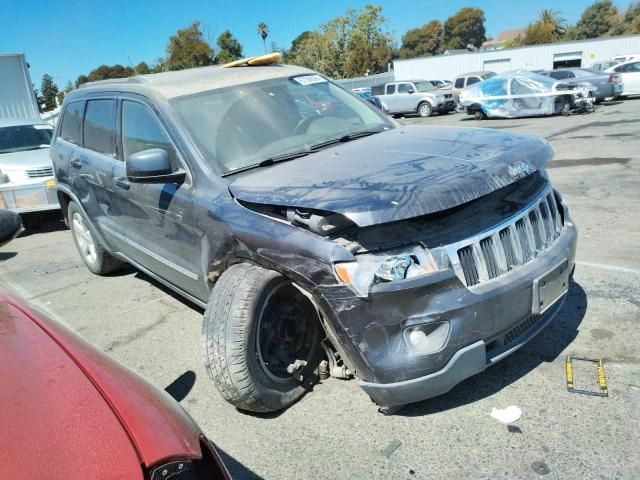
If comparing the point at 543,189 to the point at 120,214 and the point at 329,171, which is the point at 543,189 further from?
the point at 120,214

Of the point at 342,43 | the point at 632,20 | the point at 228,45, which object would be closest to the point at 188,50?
the point at 228,45

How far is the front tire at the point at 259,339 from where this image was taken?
8.67ft

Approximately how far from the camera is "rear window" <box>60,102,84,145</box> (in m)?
5.08

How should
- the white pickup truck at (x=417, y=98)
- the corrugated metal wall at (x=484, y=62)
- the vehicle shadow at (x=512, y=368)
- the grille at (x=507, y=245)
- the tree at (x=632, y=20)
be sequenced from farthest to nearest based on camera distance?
the tree at (x=632, y=20) < the corrugated metal wall at (x=484, y=62) < the white pickup truck at (x=417, y=98) < the vehicle shadow at (x=512, y=368) < the grille at (x=507, y=245)

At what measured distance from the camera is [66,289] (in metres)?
5.43

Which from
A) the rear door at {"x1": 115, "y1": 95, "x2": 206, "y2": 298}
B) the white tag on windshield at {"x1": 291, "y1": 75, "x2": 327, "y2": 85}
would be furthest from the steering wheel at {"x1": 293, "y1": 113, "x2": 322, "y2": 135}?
the rear door at {"x1": 115, "y1": 95, "x2": 206, "y2": 298}

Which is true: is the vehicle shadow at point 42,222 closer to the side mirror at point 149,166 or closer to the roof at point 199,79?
the roof at point 199,79

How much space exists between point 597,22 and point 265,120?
95.8m

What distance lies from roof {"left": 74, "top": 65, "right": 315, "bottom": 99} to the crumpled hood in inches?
41.4

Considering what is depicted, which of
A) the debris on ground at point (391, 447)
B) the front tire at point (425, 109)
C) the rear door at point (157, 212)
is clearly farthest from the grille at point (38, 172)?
the front tire at point (425, 109)

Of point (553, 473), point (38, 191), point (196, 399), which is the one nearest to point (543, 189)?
point (553, 473)

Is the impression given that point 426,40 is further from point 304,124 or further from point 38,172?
point 304,124

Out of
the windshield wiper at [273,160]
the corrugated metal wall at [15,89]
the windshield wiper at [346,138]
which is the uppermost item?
the corrugated metal wall at [15,89]

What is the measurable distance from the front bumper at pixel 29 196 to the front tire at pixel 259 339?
20.5 feet
